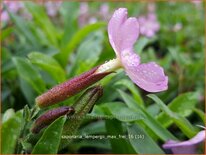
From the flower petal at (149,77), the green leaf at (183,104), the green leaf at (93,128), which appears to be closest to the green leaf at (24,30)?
the green leaf at (93,128)

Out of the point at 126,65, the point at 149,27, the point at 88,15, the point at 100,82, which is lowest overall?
the point at 149,27

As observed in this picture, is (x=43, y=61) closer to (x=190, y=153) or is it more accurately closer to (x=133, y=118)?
(x=133, y=118)

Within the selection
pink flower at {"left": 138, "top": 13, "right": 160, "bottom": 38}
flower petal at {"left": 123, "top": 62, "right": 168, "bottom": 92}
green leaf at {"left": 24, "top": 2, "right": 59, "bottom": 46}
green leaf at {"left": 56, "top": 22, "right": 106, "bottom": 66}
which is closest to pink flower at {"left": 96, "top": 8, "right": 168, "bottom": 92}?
flower petal at {"left": 123, "top": 62, "right": 168, "bottom": 92}

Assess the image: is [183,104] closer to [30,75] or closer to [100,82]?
[100,82]

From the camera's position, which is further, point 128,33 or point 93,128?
point 93,128

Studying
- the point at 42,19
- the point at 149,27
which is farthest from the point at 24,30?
the point at 149,27

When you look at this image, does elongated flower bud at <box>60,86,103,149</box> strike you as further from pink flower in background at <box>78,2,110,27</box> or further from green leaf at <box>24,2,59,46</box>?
pink flower in background at <box>78,2,110,27</box>

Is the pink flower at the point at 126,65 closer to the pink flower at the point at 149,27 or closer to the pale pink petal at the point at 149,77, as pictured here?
the pale pink petal at the point at 149,77
